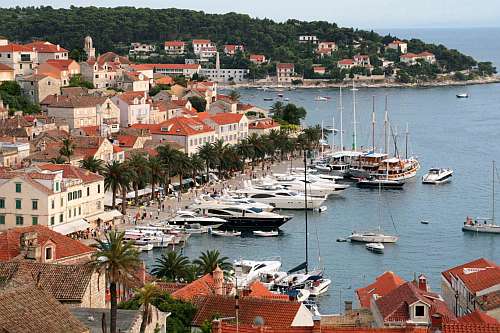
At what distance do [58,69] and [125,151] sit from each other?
24.4m

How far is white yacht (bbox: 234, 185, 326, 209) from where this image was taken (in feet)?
214

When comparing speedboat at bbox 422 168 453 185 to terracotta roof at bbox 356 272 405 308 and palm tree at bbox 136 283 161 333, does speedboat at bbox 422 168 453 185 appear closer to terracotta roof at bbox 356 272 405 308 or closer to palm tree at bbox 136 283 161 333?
terracotta roof at bbox 356 272 405 308

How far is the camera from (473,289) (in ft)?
102

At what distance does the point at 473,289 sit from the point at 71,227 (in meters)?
24.9

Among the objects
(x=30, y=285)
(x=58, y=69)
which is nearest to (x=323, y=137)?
(x=58, y=69)

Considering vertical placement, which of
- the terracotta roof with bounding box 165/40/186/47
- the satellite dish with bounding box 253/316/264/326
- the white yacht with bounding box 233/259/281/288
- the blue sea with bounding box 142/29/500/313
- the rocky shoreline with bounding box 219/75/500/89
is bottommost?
the blue sea with bounding box 142/29/500/313

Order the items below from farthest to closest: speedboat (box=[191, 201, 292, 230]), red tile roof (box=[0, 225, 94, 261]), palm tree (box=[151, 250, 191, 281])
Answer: speedboat (box=[191, 201, 292, 230]) → palm tree (box=[151, 250, 191, 281]) → red tile roof (box=[0, 225, 94, 261])

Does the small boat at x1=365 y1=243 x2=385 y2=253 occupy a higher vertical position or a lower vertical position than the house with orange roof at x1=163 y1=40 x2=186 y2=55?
lower

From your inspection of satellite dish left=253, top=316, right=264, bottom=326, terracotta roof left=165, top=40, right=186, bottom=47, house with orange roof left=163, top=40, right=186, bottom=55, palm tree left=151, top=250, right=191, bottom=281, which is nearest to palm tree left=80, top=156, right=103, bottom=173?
palm tree left=151, top=250, right=191, bottom=281

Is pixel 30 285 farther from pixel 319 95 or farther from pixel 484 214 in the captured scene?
pixel 319 95

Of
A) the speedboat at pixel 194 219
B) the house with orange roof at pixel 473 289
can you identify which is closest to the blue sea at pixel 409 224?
the speedboat at pixel 194 219

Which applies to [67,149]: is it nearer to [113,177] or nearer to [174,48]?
[113,177]

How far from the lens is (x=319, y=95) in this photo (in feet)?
545

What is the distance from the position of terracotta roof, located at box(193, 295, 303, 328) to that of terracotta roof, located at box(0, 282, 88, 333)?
5.62 m
